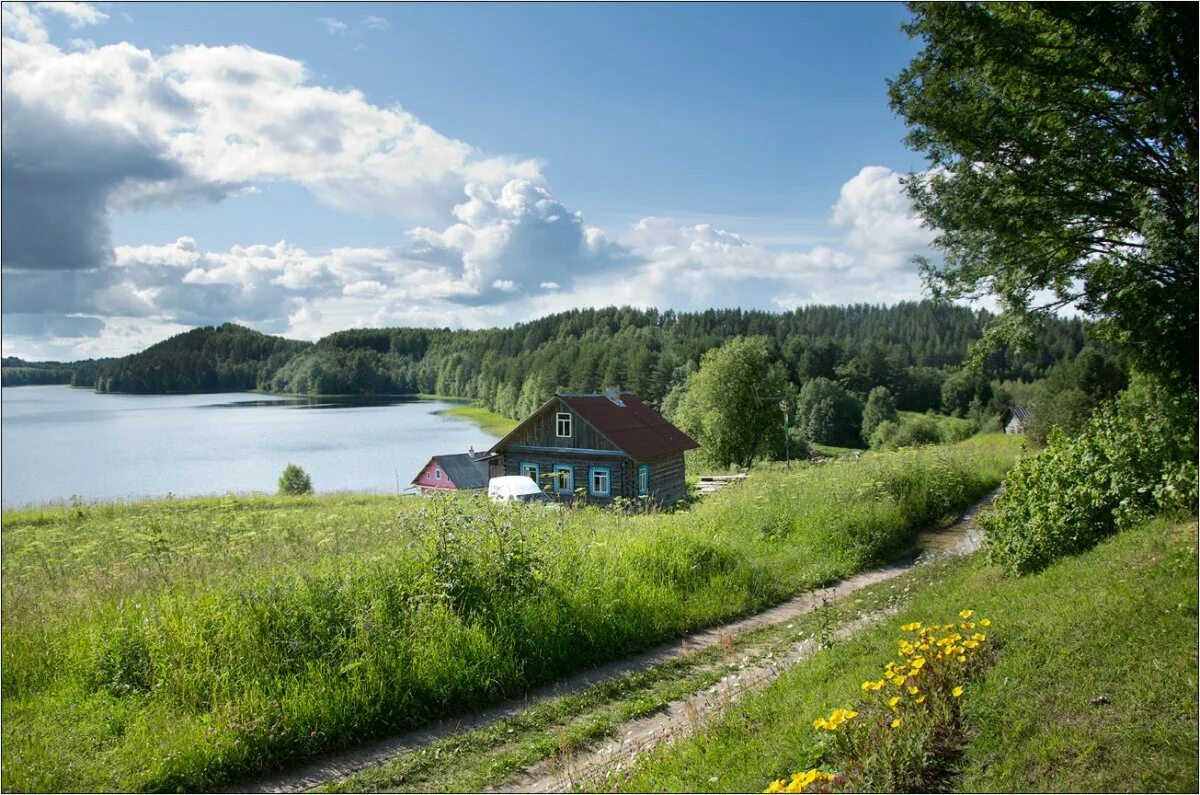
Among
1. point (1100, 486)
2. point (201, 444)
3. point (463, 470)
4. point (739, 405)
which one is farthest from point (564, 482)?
point (201, 444)

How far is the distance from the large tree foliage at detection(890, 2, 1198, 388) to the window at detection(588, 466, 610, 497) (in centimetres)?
1900

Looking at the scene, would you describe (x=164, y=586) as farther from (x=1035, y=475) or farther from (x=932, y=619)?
(x=1035, y=475)

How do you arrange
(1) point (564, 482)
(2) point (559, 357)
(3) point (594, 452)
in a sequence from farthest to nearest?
(2) point (559, 357)
(1) point (564, 482)
(3) point (594, 452)

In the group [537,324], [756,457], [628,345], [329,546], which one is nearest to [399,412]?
[628,345]

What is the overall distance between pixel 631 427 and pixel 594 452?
8.00ft

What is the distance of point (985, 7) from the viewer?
1103cm

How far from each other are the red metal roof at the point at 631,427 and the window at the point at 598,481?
1483mm

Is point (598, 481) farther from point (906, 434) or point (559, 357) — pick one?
point (559, 357)

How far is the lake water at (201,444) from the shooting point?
1813 inches

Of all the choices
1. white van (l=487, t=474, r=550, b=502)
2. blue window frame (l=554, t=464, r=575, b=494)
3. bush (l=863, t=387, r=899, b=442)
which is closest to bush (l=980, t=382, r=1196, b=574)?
white van (l=487, t=474, r=550, b=502)

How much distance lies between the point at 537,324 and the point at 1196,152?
428 feet

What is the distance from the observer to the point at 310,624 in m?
6.38

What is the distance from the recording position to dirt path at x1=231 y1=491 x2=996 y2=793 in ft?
16.4

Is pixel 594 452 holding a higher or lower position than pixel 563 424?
lower
